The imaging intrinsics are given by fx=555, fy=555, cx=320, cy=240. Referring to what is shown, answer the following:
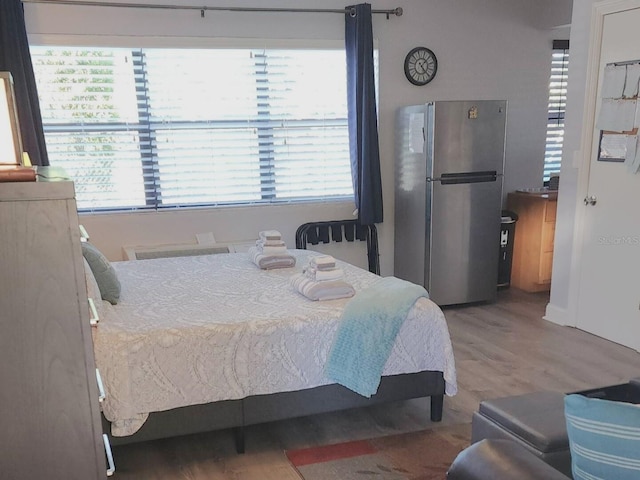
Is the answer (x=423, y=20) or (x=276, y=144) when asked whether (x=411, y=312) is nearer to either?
(x=276, y=144)

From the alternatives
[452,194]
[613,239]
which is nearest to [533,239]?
[452,194]

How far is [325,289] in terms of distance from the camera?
2.83m

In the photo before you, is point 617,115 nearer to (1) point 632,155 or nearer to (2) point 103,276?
(1) point 632,155

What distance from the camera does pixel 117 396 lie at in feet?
7.56

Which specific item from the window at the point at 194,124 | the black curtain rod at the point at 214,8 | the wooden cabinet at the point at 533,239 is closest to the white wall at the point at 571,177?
the wooden cabinet at the point at 533,239

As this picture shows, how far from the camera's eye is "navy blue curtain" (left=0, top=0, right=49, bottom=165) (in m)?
3.77

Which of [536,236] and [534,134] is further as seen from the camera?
[534,134]

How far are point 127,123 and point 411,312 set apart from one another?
9.39ft

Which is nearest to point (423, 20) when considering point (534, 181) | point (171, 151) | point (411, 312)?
point (534, 181)

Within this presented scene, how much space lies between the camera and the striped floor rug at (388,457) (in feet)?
7.99

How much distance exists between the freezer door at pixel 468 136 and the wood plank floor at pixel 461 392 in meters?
1.26

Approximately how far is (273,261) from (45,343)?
2.05m

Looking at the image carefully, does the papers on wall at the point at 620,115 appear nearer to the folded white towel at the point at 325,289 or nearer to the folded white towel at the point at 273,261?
the folded white towel at the point at 325,289

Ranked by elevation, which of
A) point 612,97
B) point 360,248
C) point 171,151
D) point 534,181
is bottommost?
point 360,248
